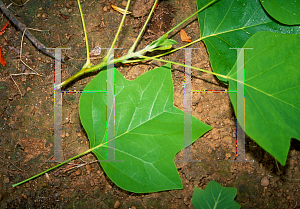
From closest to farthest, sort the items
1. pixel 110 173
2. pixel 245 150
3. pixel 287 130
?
1. pixel 287 130
2. pixel 110 173
3. pixel 245 150

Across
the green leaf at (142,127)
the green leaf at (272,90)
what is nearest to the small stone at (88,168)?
the green leaf at (142,127)

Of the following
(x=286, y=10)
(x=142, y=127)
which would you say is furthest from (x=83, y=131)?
(x=286, y=10)

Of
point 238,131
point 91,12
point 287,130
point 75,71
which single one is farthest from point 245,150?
point 91,12

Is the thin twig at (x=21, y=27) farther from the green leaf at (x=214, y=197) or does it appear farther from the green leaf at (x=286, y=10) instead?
the green leaf at (x=286, y=10)

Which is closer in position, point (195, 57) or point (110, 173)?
point (110, 173)

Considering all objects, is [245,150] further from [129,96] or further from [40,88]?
[40,88]

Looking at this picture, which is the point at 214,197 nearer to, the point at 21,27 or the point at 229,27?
the point at 229,27

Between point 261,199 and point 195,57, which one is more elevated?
point 195,57
